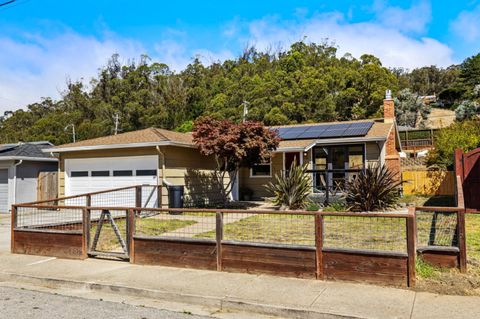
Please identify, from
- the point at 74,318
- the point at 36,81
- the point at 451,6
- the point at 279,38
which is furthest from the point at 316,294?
the point at 279,38

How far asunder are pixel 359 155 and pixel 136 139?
9.28m

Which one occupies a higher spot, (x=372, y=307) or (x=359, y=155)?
(x=359, y=155)

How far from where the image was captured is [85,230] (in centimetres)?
802

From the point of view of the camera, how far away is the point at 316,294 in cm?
547

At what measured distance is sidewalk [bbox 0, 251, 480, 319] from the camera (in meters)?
4.84

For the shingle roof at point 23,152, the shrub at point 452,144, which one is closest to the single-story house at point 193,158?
the shingle roof at point 23,152

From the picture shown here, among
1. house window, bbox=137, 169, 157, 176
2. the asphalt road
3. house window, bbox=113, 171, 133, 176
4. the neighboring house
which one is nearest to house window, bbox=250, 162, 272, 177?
house window, bbox=137, 169, 157, 176

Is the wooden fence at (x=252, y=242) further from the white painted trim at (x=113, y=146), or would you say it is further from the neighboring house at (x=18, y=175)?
the neighboring house at (x=18, y=175)

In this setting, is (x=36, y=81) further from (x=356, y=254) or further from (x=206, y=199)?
(x=356, y=254)

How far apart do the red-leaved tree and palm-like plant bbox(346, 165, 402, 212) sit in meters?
3.64

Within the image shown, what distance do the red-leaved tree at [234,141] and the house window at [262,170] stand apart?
3079 millimetres

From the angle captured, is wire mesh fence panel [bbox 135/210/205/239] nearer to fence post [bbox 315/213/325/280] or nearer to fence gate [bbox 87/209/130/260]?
fence gate [bbox 87/209/130/260]

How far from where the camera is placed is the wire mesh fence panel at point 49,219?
874 cm

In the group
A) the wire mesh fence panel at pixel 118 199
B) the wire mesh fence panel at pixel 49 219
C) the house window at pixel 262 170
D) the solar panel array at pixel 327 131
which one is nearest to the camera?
the wire mesh fence panel at pixel 49 219
